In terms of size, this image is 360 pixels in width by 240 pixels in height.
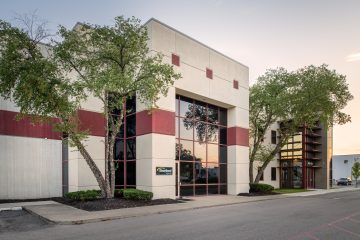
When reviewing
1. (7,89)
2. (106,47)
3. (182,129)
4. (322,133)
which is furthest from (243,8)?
(322,133)

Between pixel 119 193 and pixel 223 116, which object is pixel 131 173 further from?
pixel 223 116

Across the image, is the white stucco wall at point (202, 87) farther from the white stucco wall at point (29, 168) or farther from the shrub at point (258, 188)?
the white stucco wall at point (29, 168)

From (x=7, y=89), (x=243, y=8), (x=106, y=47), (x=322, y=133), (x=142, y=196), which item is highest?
(x=243, y=8)

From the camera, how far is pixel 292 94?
95.9ft

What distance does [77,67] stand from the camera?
18.1 meters

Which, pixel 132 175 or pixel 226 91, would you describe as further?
pixel 226 91

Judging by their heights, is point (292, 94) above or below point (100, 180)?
above

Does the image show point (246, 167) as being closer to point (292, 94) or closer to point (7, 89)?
point (292, 94)

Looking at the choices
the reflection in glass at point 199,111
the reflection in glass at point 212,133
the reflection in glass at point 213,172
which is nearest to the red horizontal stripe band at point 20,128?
the reflection in glass at point 199,111

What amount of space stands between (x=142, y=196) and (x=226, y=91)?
1187 centimetres

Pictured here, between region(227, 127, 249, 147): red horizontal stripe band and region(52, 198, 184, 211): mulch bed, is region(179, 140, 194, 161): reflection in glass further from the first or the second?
region(52, 198, 184, 211): mulch bed

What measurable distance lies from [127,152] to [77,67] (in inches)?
271

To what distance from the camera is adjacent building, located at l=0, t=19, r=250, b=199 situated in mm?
20469

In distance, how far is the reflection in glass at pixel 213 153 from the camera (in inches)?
998
